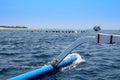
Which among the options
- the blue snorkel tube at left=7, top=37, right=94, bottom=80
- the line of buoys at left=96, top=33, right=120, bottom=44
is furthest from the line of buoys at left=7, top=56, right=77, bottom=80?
the line of buoys at left=96, top=33, right=120, bottom=44

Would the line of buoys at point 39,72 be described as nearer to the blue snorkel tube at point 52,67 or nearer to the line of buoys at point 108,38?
the blue snorkel tube at point 52,67

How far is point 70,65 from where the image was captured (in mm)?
18516

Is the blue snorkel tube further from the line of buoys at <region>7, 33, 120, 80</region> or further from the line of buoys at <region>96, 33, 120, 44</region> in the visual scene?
the line of buoys at <region>96, 33, 120, 44</region>

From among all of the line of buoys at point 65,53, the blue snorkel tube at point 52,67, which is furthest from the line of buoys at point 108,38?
the blue snorkel tube at point 52,67

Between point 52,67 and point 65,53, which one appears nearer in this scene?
point 65,53

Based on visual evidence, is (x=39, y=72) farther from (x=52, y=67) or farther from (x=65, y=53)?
(x=65, y=53)

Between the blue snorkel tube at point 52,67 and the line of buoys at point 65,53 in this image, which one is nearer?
the line of buoys at point 65,53

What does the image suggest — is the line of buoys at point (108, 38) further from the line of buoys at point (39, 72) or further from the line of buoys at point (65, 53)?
the line of buoys at point (39, 72)

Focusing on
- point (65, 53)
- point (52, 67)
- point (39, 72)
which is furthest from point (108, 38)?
point (39, 72)

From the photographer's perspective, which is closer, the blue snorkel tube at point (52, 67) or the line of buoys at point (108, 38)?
the line of buoys at point (108, 38)

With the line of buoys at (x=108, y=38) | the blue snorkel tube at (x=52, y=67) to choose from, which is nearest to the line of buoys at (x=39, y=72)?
the blue snorkel tube at (x=52, y=67)

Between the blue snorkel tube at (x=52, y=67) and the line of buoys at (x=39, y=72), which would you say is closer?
the line of buoys at (x=39, y=72)

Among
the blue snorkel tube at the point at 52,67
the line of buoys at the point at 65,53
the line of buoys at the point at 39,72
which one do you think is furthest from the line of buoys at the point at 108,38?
the line of buoys at the point at 39,72

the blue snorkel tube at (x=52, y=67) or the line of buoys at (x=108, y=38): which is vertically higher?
the line of buoys at (x=108, y=38)
